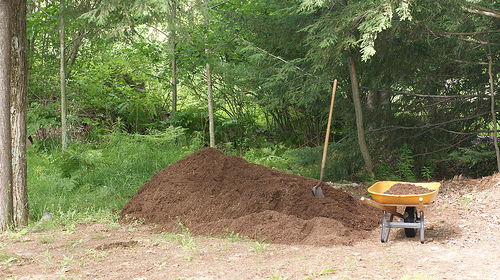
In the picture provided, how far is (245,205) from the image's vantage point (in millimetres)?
5188

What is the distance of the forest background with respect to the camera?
6.09 m

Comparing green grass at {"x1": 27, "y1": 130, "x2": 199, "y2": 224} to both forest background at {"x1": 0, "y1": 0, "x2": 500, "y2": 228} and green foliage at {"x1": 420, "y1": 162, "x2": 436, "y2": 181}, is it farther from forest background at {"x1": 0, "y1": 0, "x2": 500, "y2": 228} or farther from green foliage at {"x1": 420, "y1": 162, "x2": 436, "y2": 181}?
green foliage at {"x1": 420, "y1": 162, "x2": 436, "y2": 181}

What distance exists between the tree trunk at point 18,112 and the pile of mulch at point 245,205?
50.5 inches

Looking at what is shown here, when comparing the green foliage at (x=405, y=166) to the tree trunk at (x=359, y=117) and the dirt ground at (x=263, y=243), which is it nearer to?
the tree trunk at (x=359, y=117)

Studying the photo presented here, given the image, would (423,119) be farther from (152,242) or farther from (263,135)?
(152,242)

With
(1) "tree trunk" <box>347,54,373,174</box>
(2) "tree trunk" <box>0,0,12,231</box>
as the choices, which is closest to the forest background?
(1) "tree trunk" <box>347,54,373,174</box>

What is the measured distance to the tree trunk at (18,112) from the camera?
4.91 metres

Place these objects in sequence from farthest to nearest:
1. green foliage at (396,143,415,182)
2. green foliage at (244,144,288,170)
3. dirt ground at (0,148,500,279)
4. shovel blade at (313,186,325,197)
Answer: green foliage at (244,144,288,170), green foliage at (396,143,415,182), shovel blade at (313,186,325,197), dirt ground at (0,148,500,279)

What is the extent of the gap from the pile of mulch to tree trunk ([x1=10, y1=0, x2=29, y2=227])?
1282 mm

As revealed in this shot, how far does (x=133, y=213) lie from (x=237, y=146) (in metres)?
5.86

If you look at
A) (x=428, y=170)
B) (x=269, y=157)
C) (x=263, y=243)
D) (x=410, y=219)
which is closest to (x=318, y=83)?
(x=269, y=157)

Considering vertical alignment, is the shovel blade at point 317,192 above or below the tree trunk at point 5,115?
below

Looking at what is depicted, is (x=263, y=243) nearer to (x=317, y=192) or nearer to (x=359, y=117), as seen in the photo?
(x=317, y=192)

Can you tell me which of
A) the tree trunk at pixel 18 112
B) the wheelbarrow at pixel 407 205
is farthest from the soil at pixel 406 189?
the tree trunk at pixel 18 112
